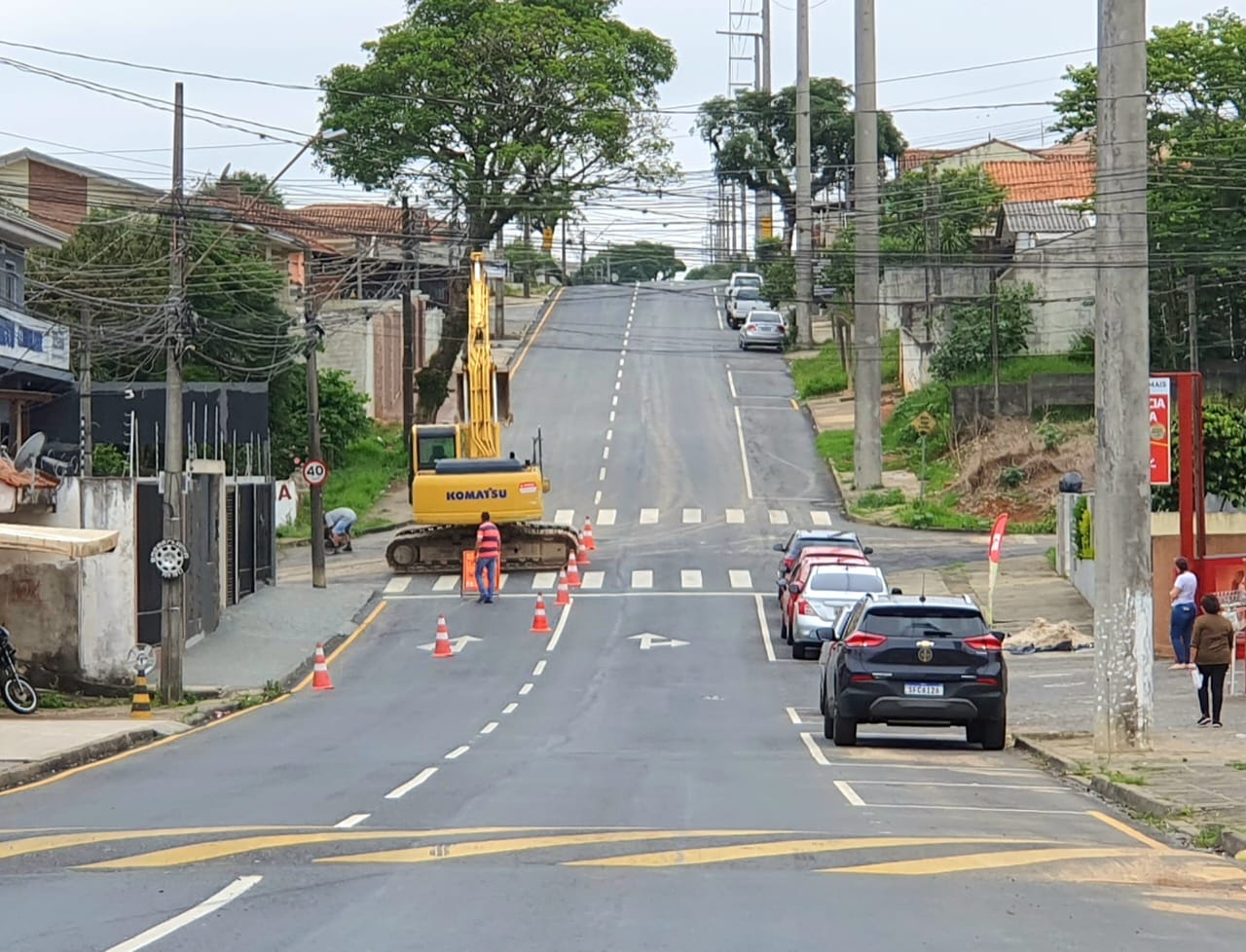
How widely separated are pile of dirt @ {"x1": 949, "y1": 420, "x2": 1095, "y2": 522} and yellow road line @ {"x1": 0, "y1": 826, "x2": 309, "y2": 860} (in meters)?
41.3

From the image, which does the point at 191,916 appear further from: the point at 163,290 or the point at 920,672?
the point at 163,290

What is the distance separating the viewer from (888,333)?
269 feet

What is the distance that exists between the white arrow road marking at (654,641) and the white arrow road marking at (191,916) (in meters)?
23.6

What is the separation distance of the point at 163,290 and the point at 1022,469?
85.1 feet

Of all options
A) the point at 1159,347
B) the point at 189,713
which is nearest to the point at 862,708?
the point at 189,713

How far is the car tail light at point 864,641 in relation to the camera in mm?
20031

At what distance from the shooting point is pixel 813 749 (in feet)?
65.8

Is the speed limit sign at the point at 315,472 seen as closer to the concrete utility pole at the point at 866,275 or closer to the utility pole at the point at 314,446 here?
the utility pole at the point at 314,446

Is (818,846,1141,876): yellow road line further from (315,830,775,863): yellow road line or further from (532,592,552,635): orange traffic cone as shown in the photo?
(532,592,552,635): orange traffic cone

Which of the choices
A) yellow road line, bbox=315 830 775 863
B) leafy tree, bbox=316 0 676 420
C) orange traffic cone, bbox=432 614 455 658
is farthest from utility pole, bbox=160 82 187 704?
leafy tree, bbox=316 0 676 420

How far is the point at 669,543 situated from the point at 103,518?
22.3 m

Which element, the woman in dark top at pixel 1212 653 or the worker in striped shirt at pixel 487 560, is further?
the worker in striped shirt at pixel 487 560

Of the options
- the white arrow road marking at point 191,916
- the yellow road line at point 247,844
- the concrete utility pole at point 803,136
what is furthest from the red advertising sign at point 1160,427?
the concrete utility pole at point 803,136

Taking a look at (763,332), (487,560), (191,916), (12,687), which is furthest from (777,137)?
(191,916)
